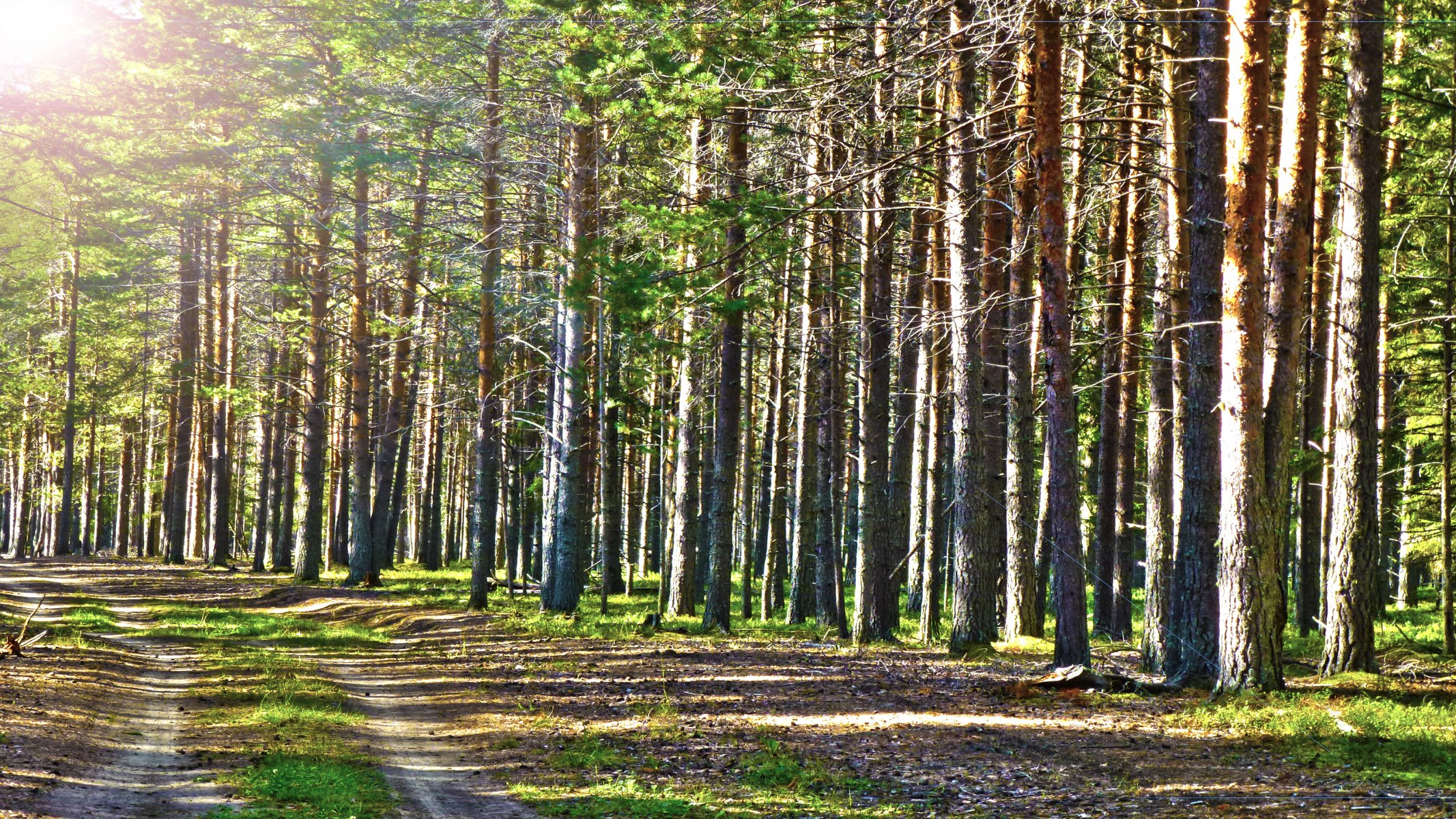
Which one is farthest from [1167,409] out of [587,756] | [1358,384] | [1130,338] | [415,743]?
[415,743]

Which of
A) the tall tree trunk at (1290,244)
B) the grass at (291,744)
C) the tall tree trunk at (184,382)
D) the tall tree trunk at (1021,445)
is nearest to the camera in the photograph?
the grass at (291,744)

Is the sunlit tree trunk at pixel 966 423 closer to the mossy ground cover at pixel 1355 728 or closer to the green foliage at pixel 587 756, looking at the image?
the mossy ground cover at pixel 1355 728

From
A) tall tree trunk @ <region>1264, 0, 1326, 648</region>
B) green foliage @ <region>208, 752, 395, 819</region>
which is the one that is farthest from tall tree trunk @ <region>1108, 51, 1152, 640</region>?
green foliage @ <region>208, 752, 395, 819</region>

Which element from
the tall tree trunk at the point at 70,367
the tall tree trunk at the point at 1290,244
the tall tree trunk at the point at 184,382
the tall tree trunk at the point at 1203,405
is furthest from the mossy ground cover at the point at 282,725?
the tall tree trunk at the point at 70,367

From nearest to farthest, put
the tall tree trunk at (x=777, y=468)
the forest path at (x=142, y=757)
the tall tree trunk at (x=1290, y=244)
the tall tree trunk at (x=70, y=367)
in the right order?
the forest path at (x=142, y=757) < the tall tree trunk at (x=1290, y=244) < the tall tree trunk at (x=777, y=468) < the tall tree trunk at (x=70, y=367)

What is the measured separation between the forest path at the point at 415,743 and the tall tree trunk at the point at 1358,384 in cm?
998

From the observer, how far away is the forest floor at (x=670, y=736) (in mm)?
7832

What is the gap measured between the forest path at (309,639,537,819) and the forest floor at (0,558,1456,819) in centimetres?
5

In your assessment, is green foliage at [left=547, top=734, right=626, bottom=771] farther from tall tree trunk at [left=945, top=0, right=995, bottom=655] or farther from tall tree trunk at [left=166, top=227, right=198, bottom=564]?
tall tree trunk at [left=166, top=227, right=198, bottom=564]

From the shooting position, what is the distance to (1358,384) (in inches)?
477

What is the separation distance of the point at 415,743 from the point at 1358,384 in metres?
11.8

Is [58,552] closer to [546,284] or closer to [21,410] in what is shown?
[21,410]

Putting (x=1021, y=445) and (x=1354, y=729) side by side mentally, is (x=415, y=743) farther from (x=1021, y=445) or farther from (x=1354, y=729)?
(x=1021, y=445)

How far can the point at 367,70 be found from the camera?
917 inches
